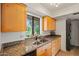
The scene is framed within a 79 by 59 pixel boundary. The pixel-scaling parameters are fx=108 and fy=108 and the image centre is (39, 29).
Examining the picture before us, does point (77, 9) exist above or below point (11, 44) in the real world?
above

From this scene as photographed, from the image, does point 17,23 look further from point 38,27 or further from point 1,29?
point 38,27

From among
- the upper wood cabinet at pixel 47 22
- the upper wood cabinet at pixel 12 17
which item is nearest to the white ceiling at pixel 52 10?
the upper wood cabinet at pixel 47 22

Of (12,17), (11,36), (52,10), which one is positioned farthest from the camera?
(52,10)

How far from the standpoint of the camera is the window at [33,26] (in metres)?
2.35

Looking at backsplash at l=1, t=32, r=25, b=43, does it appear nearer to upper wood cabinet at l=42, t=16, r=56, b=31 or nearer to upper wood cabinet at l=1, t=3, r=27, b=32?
upper wood cabinet at l=1, t=3, r=27, b=32

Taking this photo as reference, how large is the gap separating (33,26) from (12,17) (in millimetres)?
822

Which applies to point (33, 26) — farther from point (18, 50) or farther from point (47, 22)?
point (18, 50)

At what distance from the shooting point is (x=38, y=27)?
97.5 inches

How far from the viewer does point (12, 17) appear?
1.66 m

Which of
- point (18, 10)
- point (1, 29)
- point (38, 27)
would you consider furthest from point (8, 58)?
point (38, 27)

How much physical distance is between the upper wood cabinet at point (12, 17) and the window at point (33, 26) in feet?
1.64

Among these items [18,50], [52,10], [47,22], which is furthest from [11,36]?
[52,10]

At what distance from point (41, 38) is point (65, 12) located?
0.92 metres

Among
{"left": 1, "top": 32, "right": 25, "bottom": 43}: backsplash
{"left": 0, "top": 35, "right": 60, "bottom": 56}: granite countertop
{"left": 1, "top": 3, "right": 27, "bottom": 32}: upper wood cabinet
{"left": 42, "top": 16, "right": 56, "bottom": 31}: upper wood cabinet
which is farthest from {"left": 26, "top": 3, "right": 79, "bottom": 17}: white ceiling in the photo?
{"left": 0, "top": 35, "right": 60, "bottom": 56}: granite countertop
